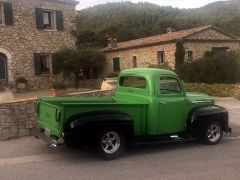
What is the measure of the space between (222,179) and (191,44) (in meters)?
22.6

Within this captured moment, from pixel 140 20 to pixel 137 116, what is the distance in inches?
2043

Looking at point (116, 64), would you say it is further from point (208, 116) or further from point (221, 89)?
point (208, 116)

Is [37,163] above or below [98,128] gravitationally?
below

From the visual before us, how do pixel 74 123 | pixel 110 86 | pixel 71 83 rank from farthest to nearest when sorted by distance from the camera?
pixel 71 83
pixel 110 86
pixel 74 123

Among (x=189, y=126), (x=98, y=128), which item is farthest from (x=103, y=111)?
(x=189, y=126)

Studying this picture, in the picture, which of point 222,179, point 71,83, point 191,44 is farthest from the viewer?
point 191,44

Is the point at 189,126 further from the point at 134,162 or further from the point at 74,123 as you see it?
the point at 74,123

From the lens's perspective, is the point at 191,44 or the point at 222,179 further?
the point at 191,44

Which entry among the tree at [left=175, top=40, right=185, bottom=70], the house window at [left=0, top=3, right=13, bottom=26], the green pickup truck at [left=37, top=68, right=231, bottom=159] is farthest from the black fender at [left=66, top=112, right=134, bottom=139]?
the tree at [left=175, top=40, right=185, bottom=70]

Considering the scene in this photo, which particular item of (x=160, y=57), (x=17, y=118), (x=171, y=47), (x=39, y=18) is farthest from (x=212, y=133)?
(x=160, y=57)

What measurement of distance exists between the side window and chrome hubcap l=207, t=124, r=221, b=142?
120cm

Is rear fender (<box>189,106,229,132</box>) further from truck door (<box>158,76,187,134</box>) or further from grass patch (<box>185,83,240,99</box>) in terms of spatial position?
grass patch (<box>185,83,240,99</box>)

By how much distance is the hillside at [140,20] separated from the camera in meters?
47.8

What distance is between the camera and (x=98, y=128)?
681 centimetres
